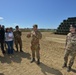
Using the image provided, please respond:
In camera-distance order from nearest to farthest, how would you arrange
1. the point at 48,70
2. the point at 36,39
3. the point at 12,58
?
the point at 48,70, the point at 36,39, the point at 12,58

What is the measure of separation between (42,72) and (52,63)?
1491 mm

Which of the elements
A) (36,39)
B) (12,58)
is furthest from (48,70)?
(12,58)

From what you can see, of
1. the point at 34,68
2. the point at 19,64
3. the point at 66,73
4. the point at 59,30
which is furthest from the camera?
the point at 59,30

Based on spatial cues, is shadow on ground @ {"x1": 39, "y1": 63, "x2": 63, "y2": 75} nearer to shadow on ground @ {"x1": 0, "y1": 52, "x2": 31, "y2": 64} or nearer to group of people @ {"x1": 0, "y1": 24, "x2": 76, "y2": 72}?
group of people @ {"x1": 0, "y1": 24, "x2": 76, "y2": 72}

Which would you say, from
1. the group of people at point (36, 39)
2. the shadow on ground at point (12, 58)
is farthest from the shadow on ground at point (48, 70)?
the shadow on ground at point (12, 58)

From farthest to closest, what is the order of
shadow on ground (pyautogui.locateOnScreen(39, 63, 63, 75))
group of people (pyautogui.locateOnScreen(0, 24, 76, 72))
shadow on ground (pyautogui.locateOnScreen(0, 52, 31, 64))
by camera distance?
1. shadow on ground (pyautogui.locateOnScreen(0, 52, 31, 64))
2. shadow on ground (pyautogui.locateOnScreen(39, 63, 63, 75))
3. group of people (pyautogui.locateOnScreen(0, 24, 76, 72))

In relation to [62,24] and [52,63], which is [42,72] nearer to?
[52,63]

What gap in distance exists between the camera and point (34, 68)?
728 centimetres

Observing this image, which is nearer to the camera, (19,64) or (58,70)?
(58,70)

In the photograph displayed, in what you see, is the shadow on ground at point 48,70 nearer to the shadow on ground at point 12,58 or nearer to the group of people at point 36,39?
the group of people at point 36,39

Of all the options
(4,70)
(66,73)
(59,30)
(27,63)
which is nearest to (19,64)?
(27,63)

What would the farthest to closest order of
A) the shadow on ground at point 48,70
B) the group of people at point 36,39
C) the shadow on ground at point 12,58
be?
the shadow on ground at point 12,58
the shadow on ground at point 48,70
the group of people at point 36,39

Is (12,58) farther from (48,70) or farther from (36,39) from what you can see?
(48,70)

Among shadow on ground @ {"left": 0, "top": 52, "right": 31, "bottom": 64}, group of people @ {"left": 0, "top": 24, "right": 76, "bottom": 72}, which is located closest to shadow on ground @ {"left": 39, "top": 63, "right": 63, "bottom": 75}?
group of people @ {"left": 0, "top": 24, "right": 76, "bottom": 72}
